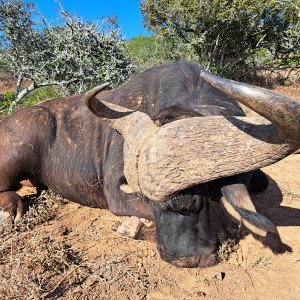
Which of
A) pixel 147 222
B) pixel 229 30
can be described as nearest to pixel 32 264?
pixel 147 222

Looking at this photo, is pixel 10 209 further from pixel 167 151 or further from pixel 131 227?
pixel 167 151

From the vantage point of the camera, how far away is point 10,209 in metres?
3.64

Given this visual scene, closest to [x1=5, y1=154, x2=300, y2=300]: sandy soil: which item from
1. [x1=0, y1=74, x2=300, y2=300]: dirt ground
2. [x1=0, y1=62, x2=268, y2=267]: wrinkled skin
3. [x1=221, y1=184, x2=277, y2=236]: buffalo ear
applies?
[x1=0, y1=74, x2=300, y2=300]: dirt ground

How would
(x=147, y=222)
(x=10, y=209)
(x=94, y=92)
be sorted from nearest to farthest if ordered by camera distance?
(x=94, y=92)
(x=147, y=222)
(x=10, y=209)

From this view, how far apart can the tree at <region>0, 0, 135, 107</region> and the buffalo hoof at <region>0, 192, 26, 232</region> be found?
4514 millimetres

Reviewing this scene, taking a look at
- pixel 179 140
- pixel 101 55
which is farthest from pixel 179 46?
pixel 179 140

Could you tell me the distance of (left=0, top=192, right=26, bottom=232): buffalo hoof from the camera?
3521mm

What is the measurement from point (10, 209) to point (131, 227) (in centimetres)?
136

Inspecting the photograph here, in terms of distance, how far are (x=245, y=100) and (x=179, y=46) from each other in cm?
1152

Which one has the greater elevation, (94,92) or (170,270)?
(94,92)

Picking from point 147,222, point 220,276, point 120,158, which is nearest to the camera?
point 220,276

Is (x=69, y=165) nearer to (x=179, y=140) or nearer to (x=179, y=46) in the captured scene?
(x=179, y=140)

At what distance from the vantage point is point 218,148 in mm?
1891

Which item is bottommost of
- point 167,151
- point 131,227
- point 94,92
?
point 131,227
